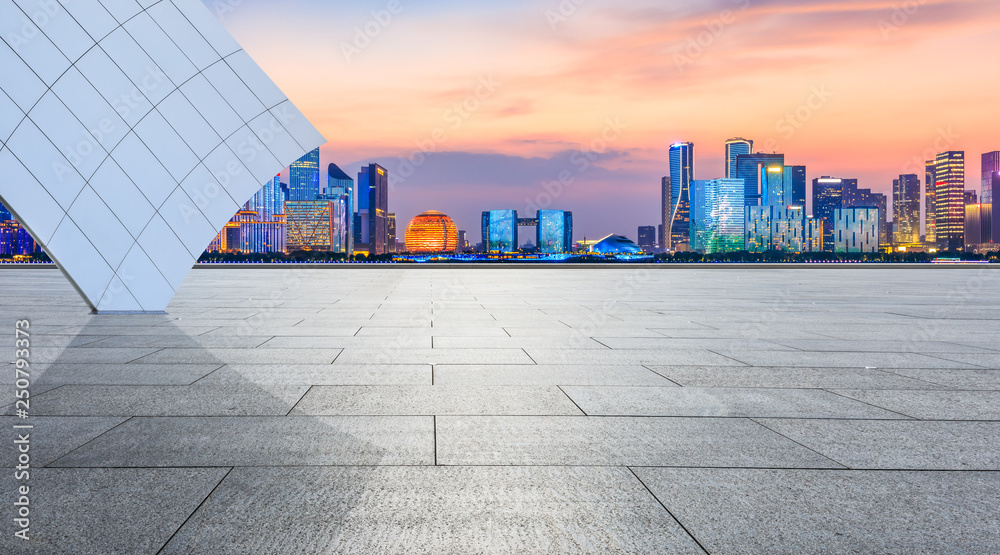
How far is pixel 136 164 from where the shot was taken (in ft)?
55.8

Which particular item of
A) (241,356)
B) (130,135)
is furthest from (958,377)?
(130,135)

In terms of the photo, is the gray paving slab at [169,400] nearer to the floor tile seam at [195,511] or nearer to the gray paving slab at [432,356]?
the floor tile seam at [195,511]

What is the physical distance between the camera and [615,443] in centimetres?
563

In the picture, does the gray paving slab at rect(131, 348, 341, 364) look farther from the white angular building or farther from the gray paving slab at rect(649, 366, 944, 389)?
the white angular building

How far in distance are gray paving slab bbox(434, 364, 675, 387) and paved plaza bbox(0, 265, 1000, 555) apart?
7cm

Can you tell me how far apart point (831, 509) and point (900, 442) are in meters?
2.08

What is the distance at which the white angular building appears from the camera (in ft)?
52.7

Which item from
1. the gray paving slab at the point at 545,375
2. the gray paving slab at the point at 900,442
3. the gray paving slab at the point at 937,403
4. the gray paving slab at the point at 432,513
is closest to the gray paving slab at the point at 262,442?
the gray paving slab at the point at 432,513

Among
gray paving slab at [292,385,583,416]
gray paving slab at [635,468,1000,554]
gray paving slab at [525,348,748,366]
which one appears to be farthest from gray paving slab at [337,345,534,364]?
gray paving slab at [635,468,1000,554]

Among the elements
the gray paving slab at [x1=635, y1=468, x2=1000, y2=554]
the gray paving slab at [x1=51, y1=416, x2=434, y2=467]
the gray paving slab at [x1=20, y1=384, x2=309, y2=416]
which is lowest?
the gray paving slab at [x1=635, y1=468, x2=1000, y2=554]

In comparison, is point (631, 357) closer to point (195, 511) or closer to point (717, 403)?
point (717, 403)

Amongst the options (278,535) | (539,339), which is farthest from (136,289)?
(278,535)

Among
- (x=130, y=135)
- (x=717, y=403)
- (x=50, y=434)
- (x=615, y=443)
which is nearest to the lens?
(x=615, y=443)

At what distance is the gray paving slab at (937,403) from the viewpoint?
663 centimetres
